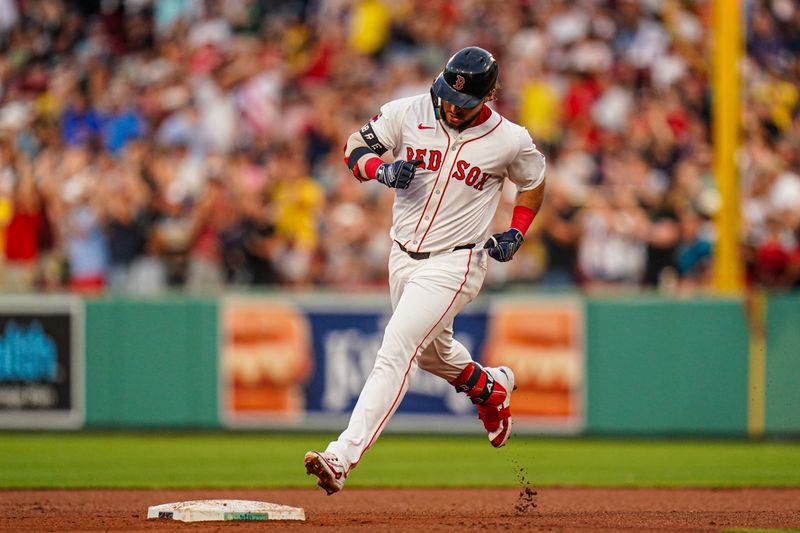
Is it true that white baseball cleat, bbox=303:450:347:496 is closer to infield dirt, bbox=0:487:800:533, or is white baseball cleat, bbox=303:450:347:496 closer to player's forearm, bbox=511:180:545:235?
infield dirt, bbox=0:487:800:533

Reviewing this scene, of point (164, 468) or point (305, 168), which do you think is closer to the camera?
point (164, 468)

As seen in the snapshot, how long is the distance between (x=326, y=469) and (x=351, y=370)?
23.1 ft

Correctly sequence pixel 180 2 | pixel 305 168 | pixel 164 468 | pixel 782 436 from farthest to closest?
1. pixel 180 2
2. pixel 305 168
3. pixel 782 436
4. pixel 164 468

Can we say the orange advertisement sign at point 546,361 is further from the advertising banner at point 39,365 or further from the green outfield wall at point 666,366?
the advertising banner at point 39,365

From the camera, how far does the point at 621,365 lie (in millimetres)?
13742

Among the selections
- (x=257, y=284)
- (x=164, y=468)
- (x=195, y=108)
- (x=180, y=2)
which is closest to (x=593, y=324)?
(x=257, y=284)

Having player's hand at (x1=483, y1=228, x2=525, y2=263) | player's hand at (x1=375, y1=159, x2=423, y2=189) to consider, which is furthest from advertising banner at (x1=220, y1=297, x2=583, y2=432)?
player's hand at (x1=375, y1=159, x2=423, y2=189)

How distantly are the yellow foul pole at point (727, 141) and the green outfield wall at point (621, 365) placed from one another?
47cm

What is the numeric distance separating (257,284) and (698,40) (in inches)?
253

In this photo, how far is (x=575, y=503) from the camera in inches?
348

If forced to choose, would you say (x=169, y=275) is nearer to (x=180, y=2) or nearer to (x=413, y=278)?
(x=180, y=2)

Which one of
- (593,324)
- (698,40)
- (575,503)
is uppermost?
(698,40)

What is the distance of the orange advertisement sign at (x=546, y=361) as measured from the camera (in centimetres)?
1377

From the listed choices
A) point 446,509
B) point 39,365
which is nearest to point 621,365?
point 446,509
